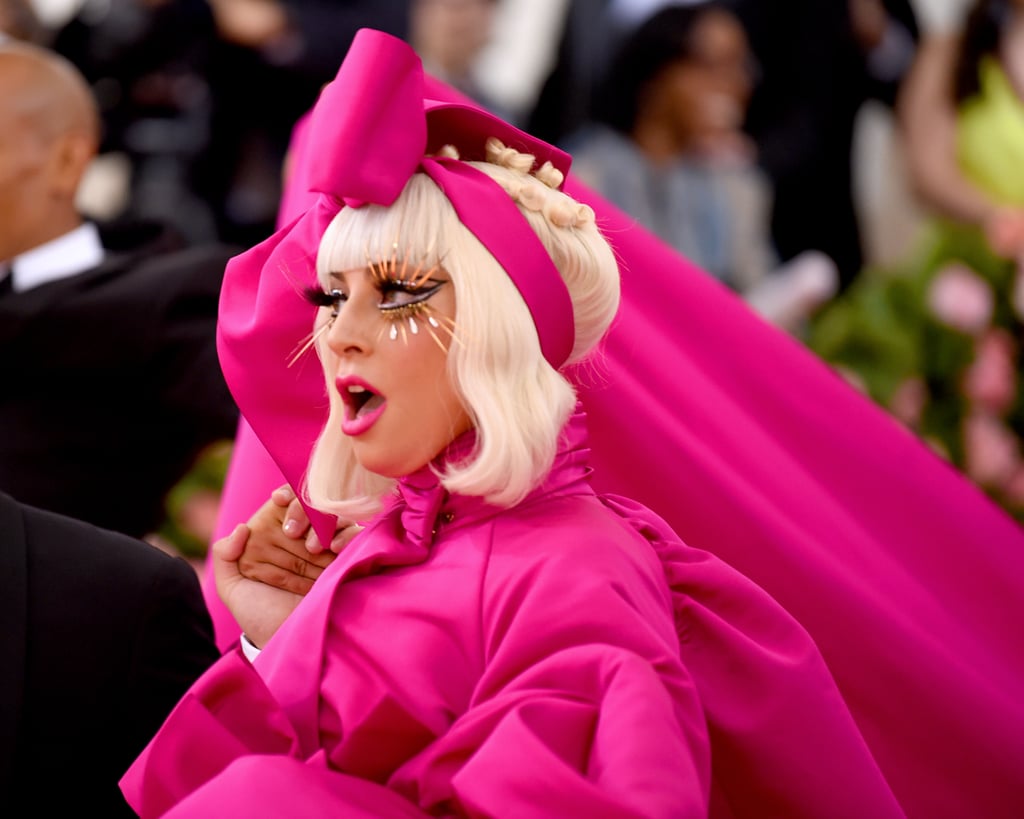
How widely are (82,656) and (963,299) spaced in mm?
1600

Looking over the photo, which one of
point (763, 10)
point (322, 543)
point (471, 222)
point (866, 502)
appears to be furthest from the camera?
point (763, 10)

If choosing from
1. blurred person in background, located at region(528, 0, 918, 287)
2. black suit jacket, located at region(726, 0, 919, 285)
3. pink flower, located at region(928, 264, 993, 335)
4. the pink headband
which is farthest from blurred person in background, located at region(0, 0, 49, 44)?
the pink headband

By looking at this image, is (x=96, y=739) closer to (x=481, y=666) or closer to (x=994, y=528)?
(x=481, y=666)

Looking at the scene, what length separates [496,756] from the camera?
82 cm

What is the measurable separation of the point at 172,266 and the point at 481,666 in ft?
3.75

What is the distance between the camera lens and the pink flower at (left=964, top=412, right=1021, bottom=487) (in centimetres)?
235

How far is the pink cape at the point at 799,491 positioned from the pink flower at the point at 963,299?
0.92m

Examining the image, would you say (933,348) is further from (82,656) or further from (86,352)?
(82,656)

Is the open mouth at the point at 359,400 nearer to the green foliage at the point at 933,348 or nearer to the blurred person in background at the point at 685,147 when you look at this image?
the green foliage at the point at 933,348

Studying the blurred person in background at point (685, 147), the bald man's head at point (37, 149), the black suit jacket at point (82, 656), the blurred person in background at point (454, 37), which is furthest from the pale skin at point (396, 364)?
the blurred person in background at point (454, 37)

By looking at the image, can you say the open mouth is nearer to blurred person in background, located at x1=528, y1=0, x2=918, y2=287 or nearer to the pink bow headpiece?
the pink bow headpiece

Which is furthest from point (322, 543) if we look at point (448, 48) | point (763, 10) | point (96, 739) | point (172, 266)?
→ point (763, 10)

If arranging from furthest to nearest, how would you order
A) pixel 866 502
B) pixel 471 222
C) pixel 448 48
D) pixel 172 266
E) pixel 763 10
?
pixel 763 10 < pixel 448 48 < pixel 172 266 < pixel 866 502 < pixel 471 222

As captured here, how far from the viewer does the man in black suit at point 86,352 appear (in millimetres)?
1864
